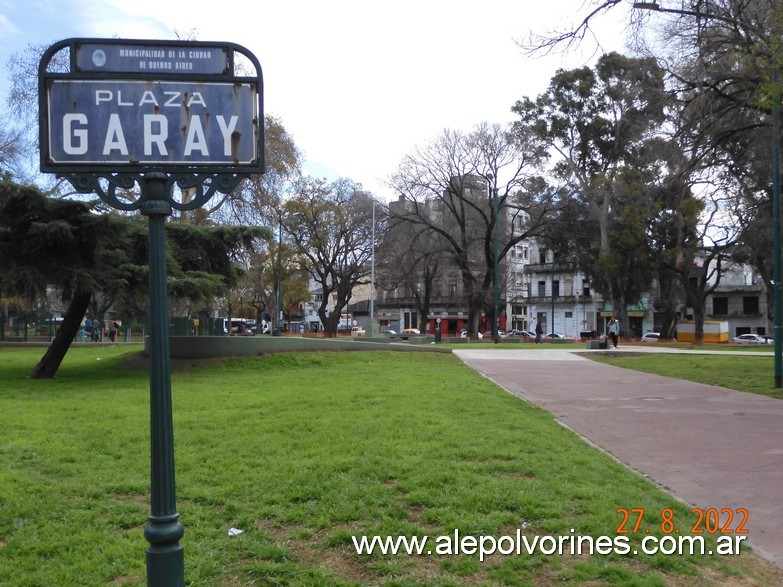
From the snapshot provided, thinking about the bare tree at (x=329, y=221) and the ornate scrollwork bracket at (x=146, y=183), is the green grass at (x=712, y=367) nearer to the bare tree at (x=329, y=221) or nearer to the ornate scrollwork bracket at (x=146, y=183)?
the ornate scrollwork bracket at (x=146, y=183)

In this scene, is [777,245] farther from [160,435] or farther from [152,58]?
[160,435]

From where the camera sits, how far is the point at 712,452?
8.61 meters

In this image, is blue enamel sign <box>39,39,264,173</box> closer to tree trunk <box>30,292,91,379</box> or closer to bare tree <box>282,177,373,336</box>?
tree trunk <box>30,292,91,379</box>

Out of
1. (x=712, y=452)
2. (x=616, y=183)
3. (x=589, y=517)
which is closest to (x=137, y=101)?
(x=589, y=517)

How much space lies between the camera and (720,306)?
75.5 meters

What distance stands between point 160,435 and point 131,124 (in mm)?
1504

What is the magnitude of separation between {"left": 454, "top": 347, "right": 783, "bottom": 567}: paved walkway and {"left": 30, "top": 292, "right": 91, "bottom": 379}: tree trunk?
11.2 m

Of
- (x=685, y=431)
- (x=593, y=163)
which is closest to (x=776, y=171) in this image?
(x=685, y=431)

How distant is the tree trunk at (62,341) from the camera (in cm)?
1902

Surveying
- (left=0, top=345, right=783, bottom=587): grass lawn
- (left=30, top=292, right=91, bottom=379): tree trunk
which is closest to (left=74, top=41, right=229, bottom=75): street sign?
(left=0, top=345, right=783, bottom=587): grass lawn

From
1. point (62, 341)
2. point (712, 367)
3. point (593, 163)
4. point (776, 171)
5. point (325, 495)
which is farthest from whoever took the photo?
point (593, 163)

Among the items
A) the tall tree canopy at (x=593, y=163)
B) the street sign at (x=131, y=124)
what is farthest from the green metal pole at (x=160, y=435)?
the tall tree canopy at (x=593, y=163)

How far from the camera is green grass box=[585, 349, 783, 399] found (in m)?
17.5

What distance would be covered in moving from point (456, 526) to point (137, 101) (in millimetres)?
3553
